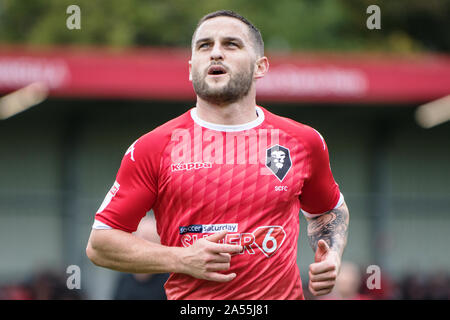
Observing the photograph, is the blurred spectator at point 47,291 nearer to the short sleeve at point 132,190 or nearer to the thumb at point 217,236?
the short sleeve at point 132,190

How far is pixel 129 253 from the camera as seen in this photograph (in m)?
4.50

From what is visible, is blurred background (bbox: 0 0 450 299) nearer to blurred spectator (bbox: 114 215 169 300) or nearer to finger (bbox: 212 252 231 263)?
blurred spectator (bbox: 114 215 169 300)

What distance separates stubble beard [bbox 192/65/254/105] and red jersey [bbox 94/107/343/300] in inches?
6.4

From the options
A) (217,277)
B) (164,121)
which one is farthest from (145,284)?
(164,121)

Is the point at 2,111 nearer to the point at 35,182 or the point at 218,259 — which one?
the point at 35,182

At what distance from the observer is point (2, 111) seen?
16.7 m

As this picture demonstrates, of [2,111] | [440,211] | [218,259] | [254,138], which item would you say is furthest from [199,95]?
[440,211]

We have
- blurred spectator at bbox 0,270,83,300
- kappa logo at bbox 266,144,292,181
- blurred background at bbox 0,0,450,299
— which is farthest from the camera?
blurred background at bbox 0,0,450,299

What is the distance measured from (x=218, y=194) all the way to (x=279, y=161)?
1.41 ft

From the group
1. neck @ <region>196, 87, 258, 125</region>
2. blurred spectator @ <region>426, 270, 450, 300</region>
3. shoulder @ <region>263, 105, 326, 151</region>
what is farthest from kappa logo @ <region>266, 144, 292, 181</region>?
blurred spectator @ <region>426, 270, 450, 300</region>

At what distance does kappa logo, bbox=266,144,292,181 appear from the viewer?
4.65 meters

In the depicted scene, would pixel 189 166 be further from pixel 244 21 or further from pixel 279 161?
pixel 244 21
